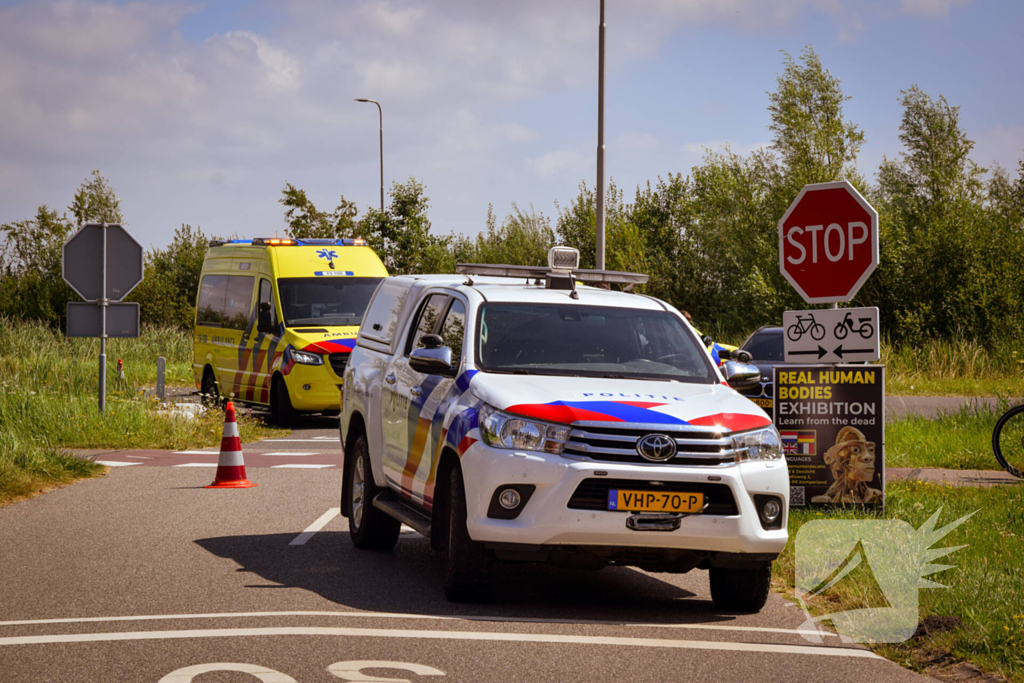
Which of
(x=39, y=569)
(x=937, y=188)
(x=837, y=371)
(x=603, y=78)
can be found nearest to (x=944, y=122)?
(x=937, y=188)

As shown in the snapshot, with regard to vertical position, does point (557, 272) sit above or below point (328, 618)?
above

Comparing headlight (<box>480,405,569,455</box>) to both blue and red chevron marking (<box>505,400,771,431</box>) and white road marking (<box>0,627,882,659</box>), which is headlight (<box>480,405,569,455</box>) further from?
white road marking (<box>0,627,882,659</box>)

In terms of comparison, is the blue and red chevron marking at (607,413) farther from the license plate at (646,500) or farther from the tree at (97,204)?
the tree at (97,204)

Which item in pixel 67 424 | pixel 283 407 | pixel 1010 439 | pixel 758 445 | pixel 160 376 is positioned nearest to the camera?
pixel 758 445

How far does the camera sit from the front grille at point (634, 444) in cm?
700

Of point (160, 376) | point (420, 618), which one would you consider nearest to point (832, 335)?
point (420, 618)

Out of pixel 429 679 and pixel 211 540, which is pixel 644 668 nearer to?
pixel 429 679

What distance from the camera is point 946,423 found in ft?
59.2

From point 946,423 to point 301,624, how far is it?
13262mm

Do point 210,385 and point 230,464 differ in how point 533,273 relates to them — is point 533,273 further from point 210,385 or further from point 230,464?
point 210,385

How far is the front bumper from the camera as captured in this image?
6.93 meters

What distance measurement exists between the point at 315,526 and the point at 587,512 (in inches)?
169

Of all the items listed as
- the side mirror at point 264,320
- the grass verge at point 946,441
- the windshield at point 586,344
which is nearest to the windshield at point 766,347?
the grass verge at point 946,441

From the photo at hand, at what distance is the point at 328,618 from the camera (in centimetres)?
705
